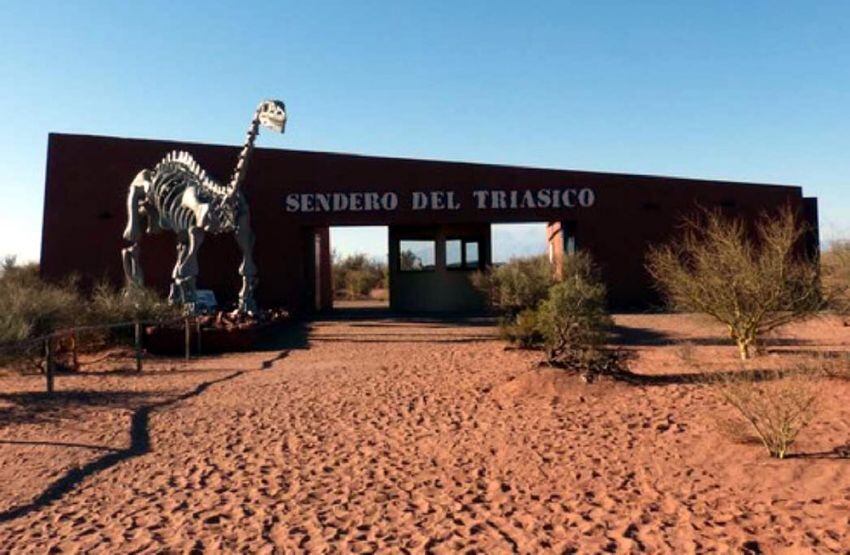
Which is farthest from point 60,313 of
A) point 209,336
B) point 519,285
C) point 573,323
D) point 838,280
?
point 838,280

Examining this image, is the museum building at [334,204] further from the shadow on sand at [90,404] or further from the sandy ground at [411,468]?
the sandy ground at [411,468]

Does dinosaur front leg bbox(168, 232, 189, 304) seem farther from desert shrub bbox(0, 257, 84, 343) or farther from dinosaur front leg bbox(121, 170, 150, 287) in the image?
desert shrub bbox(0, 257, 84, 343)

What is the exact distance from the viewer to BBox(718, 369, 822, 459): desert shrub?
6137 millimetres

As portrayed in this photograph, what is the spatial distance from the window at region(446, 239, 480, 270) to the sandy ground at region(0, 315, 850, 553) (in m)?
15.5

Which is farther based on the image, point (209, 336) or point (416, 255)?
point (416, 255)

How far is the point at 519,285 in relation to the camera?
17.4 m

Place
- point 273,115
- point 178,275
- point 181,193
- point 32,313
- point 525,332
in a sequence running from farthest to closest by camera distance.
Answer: point 181,193
point 178,275
point 273,115
point 525,332
point 32,313

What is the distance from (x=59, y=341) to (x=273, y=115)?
252 inches

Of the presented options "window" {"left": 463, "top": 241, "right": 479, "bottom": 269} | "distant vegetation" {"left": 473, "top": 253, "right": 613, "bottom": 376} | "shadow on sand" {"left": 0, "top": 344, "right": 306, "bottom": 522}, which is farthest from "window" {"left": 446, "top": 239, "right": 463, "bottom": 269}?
"shadow on sand" {"left": 0, "top": 344, "right": 306, "bottom": 522}

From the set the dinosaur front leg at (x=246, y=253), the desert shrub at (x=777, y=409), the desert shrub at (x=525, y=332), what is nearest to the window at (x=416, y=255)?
the dinosaur front leg at (x=246, y=253)

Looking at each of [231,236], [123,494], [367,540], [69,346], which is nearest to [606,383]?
[367,540]

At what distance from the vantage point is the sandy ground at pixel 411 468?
4.63 metres

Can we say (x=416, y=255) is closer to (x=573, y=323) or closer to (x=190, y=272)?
(x=190, y=272)

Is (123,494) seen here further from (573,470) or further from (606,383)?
(606,383)
